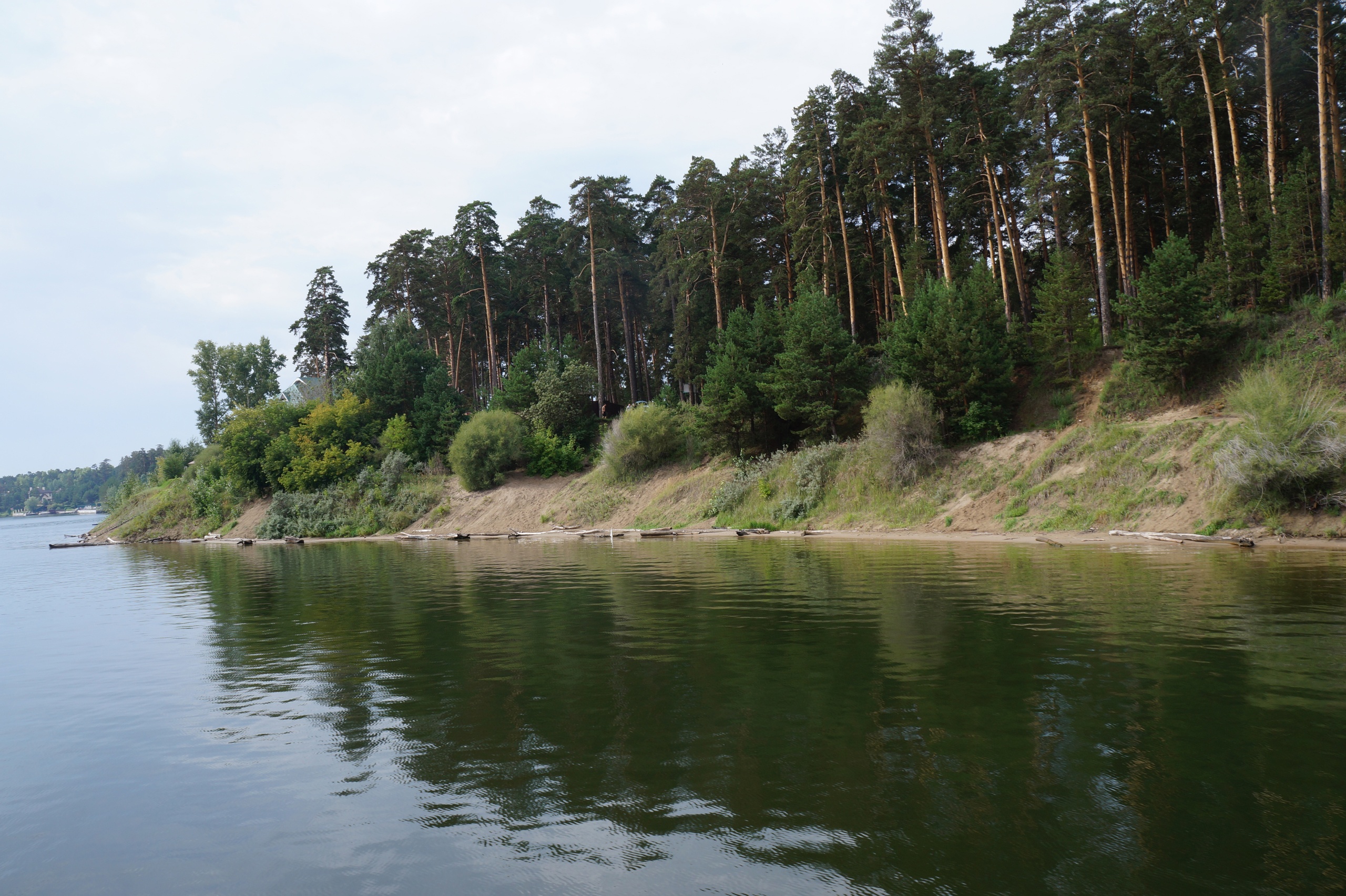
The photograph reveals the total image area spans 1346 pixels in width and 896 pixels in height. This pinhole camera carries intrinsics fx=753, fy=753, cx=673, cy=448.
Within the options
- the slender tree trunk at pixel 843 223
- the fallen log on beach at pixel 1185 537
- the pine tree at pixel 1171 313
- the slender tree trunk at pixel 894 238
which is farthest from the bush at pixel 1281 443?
the slender tree trunk at pixel 843 223

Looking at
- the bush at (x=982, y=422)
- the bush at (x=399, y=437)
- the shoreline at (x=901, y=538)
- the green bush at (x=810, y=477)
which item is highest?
the bush at (x=399, y=437)

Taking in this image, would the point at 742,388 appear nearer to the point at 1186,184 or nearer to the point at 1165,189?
the point at 1165,189

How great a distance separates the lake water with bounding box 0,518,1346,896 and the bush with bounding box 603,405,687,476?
35578 millimetres

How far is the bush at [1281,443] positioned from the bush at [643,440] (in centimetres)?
3399

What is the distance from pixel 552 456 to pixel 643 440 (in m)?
10.0

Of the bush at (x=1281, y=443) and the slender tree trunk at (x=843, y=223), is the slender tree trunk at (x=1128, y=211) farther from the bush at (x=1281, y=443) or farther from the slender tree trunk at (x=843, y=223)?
the slender tree trunk at (x=843, y=223)

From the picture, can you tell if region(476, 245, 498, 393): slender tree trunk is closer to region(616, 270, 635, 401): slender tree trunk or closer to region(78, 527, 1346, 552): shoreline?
region(616, 270, 635, 401): slender tree trunk

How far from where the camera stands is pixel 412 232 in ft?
239

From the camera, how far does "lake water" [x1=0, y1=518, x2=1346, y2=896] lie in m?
5.67

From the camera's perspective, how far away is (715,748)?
8.11 metres

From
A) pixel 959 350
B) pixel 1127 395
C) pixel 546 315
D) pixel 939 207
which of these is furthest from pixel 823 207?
pixel 546 315

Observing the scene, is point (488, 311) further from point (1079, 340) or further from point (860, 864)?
point (860, 864)

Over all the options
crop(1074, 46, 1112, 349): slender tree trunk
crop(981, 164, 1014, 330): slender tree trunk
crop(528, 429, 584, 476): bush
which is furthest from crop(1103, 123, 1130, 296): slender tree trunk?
crop(528, 429, 584, 476): bush

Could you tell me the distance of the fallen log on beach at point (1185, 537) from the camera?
2411 centimetres
